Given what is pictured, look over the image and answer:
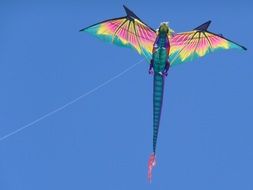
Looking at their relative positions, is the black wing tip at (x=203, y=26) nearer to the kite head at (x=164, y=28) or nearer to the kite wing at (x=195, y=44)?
the kite wing at (x=195, y=44)

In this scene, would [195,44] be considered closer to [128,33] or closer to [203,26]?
[203,26]

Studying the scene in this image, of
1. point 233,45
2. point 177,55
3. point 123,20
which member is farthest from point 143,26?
point 233,45

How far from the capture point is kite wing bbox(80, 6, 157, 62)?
11.1 m

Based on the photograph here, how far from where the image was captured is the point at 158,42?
1088 centimetres

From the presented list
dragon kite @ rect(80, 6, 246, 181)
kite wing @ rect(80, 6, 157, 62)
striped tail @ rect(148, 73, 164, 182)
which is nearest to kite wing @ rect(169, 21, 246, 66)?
dragon kite @ rect(80, 6, 246, 181)

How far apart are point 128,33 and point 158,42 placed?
902 millimetres

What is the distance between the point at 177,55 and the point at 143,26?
1.15 m

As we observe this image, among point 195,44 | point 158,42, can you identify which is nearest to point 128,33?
point 158,42

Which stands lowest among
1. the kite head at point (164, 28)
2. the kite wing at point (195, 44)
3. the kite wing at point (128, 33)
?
the kite head at point (164, 28)

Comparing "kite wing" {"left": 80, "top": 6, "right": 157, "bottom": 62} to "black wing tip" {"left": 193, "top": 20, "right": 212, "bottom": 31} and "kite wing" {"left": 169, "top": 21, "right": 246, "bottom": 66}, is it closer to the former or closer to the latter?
"kite wing" {"left": 169, "top": 21, "right": 246, "bottom": 66}

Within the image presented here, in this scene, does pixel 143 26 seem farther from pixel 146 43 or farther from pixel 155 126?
pixel 155 126

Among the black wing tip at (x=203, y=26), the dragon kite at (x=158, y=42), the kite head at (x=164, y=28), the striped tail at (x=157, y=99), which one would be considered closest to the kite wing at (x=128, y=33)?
the dragon kite at (x=158, y=42)

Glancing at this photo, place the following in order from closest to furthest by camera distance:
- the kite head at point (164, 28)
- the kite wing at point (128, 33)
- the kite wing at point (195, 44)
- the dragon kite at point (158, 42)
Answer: the kite head at point (164, 28), the dragon kite at point (158, 42), the kite wing at point (128, 33), the kite wing at point (195, 44)

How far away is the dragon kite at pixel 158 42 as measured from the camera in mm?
10938
